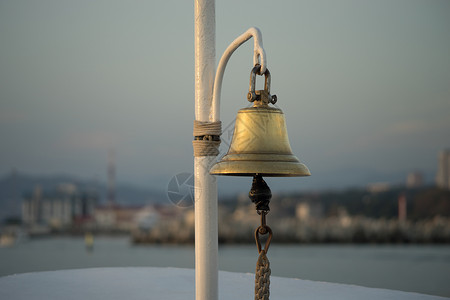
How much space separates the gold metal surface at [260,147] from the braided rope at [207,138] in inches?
21.3

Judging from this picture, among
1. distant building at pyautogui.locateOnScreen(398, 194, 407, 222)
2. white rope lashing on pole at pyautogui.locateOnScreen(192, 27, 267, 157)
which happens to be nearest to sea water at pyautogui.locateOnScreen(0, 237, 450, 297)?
distant building at pyautogui.locateOnScreen(398, 194, 407, 222)

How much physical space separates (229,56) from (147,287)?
8.55ft

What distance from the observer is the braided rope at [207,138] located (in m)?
3.94

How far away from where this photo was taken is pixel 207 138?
3.95 metres

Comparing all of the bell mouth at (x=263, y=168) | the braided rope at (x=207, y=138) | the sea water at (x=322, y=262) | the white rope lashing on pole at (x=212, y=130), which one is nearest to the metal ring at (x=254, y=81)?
the bell mouth at (x=263, y=168)

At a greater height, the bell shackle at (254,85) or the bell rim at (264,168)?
the bell shackle at (254,85)

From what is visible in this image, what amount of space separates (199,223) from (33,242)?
53.8 metres

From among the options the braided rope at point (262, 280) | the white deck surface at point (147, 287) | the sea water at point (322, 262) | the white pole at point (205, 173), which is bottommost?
the sea water at point (322, 262)

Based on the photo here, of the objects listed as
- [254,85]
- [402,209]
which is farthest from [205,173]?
[402,209]

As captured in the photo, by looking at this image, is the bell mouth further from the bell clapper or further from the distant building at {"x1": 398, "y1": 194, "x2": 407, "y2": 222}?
the distant building at {"x1": 398, "y1": 194, "x2": 407, "y2": 222}

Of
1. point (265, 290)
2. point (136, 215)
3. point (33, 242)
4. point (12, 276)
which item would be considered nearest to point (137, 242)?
point (136, 215)

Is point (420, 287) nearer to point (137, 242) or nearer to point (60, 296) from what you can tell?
point (60, 296)

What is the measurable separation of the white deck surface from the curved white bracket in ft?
6.10

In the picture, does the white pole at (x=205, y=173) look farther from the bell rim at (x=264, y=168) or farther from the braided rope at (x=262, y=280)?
the braided rope at (x=262, y=280)
